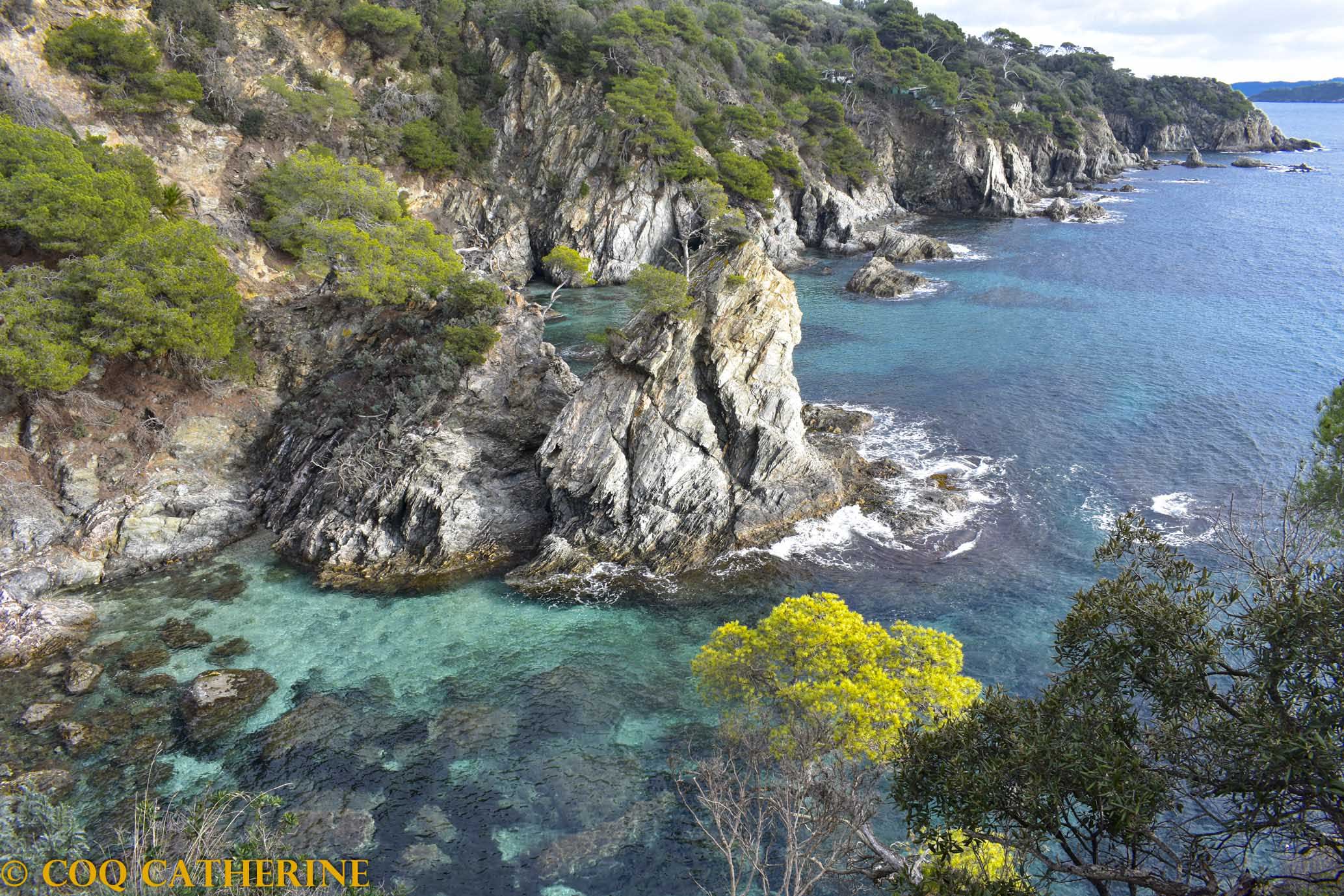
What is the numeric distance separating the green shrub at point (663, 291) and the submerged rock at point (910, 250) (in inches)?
1995

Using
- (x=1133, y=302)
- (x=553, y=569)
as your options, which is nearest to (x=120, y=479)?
(x=553, y=569)

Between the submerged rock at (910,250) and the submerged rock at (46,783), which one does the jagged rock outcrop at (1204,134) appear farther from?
the submerged rock at (46,783)

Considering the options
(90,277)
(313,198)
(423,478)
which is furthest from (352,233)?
(423,478)

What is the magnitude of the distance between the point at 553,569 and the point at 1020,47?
14994 cm

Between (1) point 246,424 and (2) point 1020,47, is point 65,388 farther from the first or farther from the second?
(2) point 1020,47

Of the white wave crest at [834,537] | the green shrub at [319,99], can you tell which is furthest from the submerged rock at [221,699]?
the green shrub at [319,99]

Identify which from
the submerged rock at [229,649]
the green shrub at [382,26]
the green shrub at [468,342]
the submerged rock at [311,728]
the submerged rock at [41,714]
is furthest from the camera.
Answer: the green shrub at [382,26]

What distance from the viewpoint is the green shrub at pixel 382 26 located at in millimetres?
64500

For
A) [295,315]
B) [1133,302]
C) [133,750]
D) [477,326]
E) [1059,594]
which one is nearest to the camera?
[133,750]

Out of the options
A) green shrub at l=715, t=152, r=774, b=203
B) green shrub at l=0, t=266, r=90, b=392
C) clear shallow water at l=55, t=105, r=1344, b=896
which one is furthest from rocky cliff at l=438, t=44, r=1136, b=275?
green shrub at l=0, t=266, r=90, b=392

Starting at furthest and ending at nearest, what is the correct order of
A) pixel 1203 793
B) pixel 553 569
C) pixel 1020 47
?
1. pixel 1020 47
2. pixel 553 569
3. pixel 1203 793

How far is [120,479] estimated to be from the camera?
105 ft

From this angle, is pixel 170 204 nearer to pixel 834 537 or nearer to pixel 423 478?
pixel 423 478

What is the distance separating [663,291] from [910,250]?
54.0m
